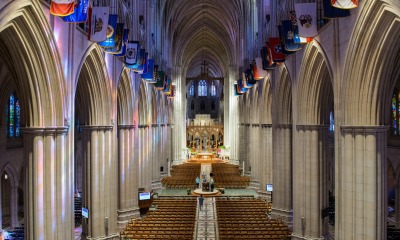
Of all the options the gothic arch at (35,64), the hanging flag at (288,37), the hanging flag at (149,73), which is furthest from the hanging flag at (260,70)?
the gothic arch at (35,64)

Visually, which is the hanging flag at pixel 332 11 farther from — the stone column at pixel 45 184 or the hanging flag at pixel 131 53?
the hanging flag at pixel 131 53

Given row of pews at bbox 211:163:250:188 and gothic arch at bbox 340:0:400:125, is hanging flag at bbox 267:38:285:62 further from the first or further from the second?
row of pews at bbox 211:163:250:188

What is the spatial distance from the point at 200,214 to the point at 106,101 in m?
11.7

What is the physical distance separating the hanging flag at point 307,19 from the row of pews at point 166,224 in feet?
38.8

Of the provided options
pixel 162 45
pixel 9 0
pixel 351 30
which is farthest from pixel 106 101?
pixel 162 45

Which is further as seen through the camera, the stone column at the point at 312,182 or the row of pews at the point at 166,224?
the row of pews at the point at 166,224

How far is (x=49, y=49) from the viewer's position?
1198 cm

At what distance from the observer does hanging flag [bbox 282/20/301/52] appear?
1579 cm

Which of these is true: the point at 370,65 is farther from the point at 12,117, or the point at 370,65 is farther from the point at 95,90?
the point at 12,117

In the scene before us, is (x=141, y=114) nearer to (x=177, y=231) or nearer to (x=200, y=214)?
(x=200, y=214)

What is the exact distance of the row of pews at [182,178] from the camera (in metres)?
36.6

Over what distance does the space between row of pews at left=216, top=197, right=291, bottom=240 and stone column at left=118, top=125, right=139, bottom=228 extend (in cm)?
616

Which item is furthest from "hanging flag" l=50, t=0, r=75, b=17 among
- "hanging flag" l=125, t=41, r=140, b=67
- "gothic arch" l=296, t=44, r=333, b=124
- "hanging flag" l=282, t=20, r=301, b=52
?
"gothic arch" l=296, t=44, r=333, b=124

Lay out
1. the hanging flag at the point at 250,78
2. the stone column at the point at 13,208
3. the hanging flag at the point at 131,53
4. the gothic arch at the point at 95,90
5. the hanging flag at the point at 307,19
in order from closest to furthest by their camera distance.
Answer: the hanging flag at the point at 307,19 < the gothic arch at the point at 95,90 < the hanging flag at the point at 131,53 < the stone column at the point at 13,208 < the hanging flag at the point at 250,78
